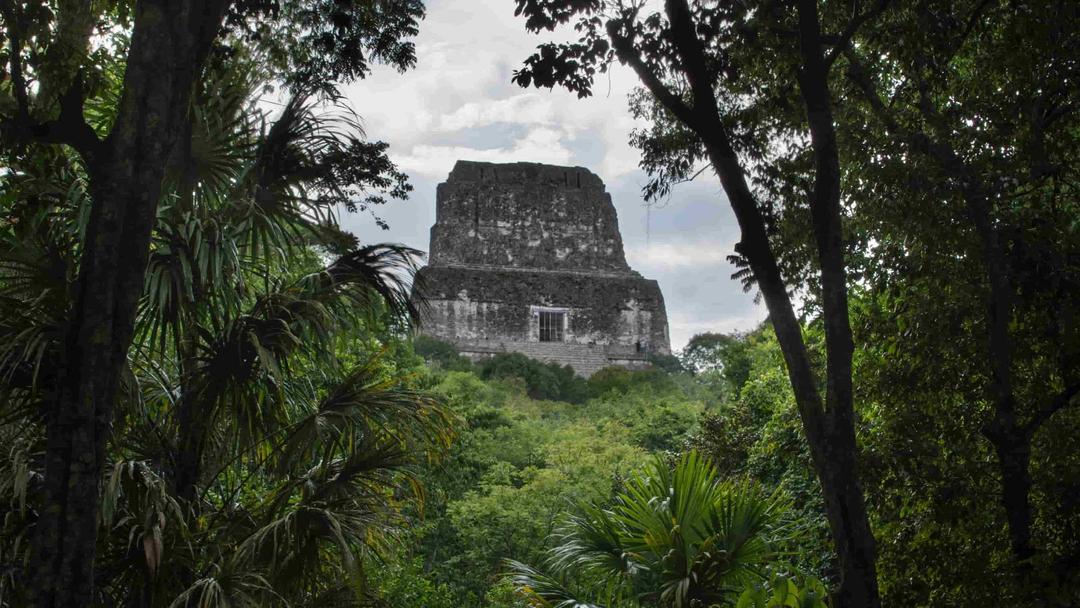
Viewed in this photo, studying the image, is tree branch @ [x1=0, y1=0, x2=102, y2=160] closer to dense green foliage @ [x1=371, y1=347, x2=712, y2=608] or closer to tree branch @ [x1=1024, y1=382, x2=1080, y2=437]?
tree branch @ [x1=1024, y1=382, x2=1080, y2=437]

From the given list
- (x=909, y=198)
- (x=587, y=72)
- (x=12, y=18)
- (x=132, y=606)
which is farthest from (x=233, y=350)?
(x=909, y=198)

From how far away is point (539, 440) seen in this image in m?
20.3

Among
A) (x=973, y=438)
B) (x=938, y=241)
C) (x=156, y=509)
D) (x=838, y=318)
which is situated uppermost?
(x=938, y=241)

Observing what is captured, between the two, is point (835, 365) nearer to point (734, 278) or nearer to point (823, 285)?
point (823, 285)

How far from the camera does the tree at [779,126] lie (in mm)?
5891

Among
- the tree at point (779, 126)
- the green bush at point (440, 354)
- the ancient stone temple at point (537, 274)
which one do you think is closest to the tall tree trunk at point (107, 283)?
the tree at point (779, 126)

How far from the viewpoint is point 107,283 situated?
449 cm

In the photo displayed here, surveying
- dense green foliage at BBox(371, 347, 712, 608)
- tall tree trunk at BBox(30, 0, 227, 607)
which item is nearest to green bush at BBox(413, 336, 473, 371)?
dense green foliage at BBox(371, 347, 712, 608)

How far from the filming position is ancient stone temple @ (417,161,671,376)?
37438mm

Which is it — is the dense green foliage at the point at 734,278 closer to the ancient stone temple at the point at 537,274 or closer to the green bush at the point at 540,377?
the green bush at the point at 540,377

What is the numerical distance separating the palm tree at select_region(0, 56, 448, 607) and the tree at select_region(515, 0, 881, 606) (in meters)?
1.75

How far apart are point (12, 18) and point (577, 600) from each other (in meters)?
4.64

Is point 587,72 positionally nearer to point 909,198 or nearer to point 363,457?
point 909,198

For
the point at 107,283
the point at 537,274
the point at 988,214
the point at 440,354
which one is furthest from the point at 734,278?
the point at 537,274
